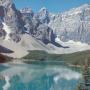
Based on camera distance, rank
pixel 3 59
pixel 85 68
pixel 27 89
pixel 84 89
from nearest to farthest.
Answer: pixel 3 59, pixel 84 89, pixel 85 68, pixel 27 89

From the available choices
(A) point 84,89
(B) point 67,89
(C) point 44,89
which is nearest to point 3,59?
(A) point 84,89

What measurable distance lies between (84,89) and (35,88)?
5979 centimetres

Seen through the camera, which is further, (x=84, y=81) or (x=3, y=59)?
(x=84, y=81)

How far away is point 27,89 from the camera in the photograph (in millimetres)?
82812

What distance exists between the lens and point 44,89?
279 ft

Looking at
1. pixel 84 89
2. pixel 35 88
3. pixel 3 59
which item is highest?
pixel 3 59

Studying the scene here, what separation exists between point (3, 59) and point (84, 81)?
984 centimetres

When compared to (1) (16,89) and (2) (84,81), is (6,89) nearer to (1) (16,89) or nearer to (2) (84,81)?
(1) (16,89)

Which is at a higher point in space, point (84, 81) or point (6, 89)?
point (84, 81)

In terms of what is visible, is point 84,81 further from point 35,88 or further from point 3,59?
point 35,88

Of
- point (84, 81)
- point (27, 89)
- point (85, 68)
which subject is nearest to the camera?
point (84, 81)

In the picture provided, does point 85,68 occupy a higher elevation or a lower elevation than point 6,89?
higher

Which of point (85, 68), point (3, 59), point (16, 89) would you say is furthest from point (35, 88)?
point (3, 59)

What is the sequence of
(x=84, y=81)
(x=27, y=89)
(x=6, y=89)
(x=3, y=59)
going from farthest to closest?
1. (x=27, y=89)
2. (x=6, y=89)
3. (x=84, y=81)
4. (x=3, y=59)
